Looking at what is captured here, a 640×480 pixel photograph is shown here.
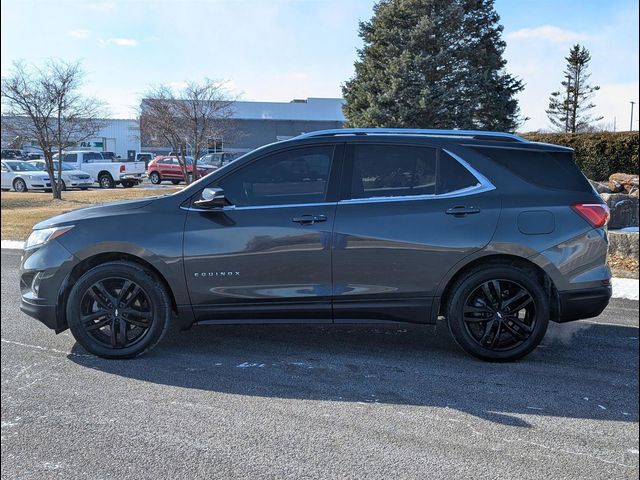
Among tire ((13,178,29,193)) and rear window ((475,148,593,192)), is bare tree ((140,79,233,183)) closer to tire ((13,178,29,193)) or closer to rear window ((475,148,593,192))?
rear window ((475,148,593,192))

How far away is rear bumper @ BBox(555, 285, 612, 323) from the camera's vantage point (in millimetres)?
4227

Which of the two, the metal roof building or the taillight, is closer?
the taillight

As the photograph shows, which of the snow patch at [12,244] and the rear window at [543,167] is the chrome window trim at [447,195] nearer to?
the rear window at [543,167]

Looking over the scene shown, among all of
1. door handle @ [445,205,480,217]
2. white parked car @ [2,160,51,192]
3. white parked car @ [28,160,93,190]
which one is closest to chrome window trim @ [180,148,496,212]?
door handle @ [445,205,480,217]

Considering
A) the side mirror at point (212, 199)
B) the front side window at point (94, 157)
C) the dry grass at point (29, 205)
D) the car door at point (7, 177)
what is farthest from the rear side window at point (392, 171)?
the front side window at point (94, 157)

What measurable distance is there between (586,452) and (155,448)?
2228 mm

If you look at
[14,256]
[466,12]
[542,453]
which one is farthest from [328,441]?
[14,256]

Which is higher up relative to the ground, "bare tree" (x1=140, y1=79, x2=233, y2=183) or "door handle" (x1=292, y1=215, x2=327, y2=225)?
"bare tree" (x1=140, y1=79, x2=233, y2=183)

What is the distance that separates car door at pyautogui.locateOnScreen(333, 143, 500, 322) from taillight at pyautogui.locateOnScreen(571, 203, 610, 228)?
0.60 metres

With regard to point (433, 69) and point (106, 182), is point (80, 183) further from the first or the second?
point (433, 69)

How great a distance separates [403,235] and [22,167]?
10706 mm

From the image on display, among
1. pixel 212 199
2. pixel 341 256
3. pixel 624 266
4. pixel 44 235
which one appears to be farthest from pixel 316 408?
pixel 624 266

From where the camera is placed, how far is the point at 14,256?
8.62m

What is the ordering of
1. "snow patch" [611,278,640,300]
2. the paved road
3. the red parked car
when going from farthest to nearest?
"snow patch" [611,278,640,300], the red parked car, the paved road
